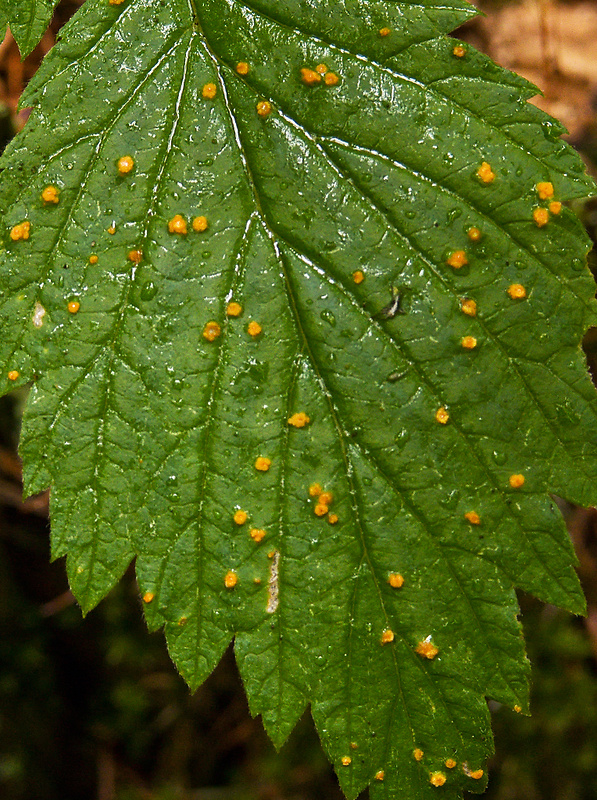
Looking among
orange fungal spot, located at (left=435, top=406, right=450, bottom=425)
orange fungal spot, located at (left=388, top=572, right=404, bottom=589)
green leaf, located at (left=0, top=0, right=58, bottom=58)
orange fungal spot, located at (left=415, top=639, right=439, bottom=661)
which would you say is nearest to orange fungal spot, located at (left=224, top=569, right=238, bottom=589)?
orange fungal spot, located at (left=388, top=572, right=404, bottom=589)

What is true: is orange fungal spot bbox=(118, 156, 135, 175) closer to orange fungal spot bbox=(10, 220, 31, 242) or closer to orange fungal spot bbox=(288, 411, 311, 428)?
orange fungal spot bbox=(10, 220, 31, 242)

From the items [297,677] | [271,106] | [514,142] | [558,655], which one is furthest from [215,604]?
[558,655]

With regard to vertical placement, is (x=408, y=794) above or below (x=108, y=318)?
below

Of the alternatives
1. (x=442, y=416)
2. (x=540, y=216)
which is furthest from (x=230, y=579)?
(x=540, y=216)

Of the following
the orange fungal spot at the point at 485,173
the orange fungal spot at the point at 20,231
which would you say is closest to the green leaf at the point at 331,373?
the orange fungal spot at the point at 485,173

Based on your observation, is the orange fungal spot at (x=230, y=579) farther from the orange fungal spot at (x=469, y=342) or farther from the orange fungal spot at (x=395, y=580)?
the orange fungal spot at (x=469, y=342)

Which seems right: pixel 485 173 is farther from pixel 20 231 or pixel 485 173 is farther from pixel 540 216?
pixel 20 231

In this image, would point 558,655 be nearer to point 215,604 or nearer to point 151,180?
point 215,604
